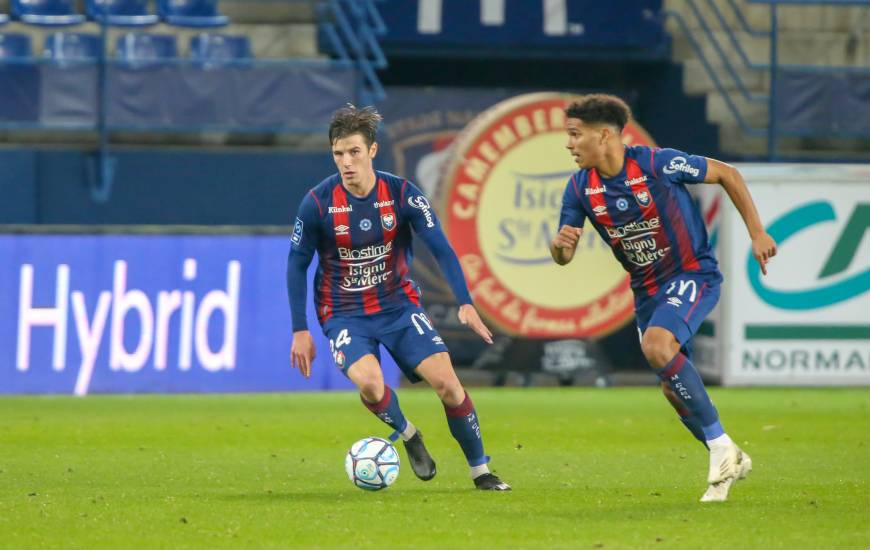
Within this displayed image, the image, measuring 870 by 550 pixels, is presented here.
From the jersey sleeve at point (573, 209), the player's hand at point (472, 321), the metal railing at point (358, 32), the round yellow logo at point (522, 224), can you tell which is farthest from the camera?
the metal railing at point (358, 32)

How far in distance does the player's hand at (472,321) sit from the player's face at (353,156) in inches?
34.6

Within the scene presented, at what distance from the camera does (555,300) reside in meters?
17.5

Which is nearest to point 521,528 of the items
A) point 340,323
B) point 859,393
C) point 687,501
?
point 687,501

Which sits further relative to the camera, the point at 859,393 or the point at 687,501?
the point at 859,393

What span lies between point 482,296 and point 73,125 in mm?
4544

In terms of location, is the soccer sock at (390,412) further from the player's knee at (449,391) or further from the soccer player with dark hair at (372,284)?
the player's knee at (449,391)

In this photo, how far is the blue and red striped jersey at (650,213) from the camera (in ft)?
27.1

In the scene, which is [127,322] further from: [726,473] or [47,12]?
[726,473]

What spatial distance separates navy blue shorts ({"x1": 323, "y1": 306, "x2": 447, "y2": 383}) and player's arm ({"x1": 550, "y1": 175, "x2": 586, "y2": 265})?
0.77 meters

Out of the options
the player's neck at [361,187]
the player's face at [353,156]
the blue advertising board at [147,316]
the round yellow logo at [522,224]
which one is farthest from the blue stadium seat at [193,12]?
the player's face at [353,156]

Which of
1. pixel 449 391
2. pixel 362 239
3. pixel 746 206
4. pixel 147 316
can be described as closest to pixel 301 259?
pixel 362 239

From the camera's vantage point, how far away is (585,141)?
817cm

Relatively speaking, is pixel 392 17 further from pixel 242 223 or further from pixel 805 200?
pixel 805 200

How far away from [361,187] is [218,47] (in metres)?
10.5
